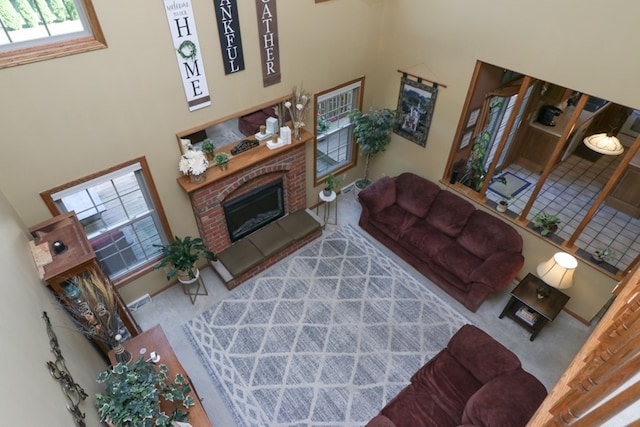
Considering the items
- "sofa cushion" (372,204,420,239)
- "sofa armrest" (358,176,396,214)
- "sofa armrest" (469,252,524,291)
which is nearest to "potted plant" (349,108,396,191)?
"sofa armrest" (358,176,396,214)

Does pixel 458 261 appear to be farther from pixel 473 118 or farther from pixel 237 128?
pixel 237 128

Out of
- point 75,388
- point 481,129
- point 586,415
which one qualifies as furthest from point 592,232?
point 75,388

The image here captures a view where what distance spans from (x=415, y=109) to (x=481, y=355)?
3440 millimetres

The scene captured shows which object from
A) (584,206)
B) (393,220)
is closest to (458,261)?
(393,220)

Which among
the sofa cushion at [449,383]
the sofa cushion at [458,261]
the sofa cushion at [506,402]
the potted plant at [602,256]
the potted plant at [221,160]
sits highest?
the potted plant at [221,160]

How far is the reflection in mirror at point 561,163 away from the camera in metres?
4.84

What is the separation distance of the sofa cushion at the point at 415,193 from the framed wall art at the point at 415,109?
56cm

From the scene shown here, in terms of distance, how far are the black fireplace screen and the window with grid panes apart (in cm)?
85

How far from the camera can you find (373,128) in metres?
5.54

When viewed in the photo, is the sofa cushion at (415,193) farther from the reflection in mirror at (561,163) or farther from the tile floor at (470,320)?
the tile floor at (470,320)

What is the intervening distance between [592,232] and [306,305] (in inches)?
162

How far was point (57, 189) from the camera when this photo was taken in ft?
11.4

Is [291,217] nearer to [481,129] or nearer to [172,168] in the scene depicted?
[172,168]

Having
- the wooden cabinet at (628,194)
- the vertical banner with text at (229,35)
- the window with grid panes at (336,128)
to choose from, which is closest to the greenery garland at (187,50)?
the vertical banner with text at (229,35)
